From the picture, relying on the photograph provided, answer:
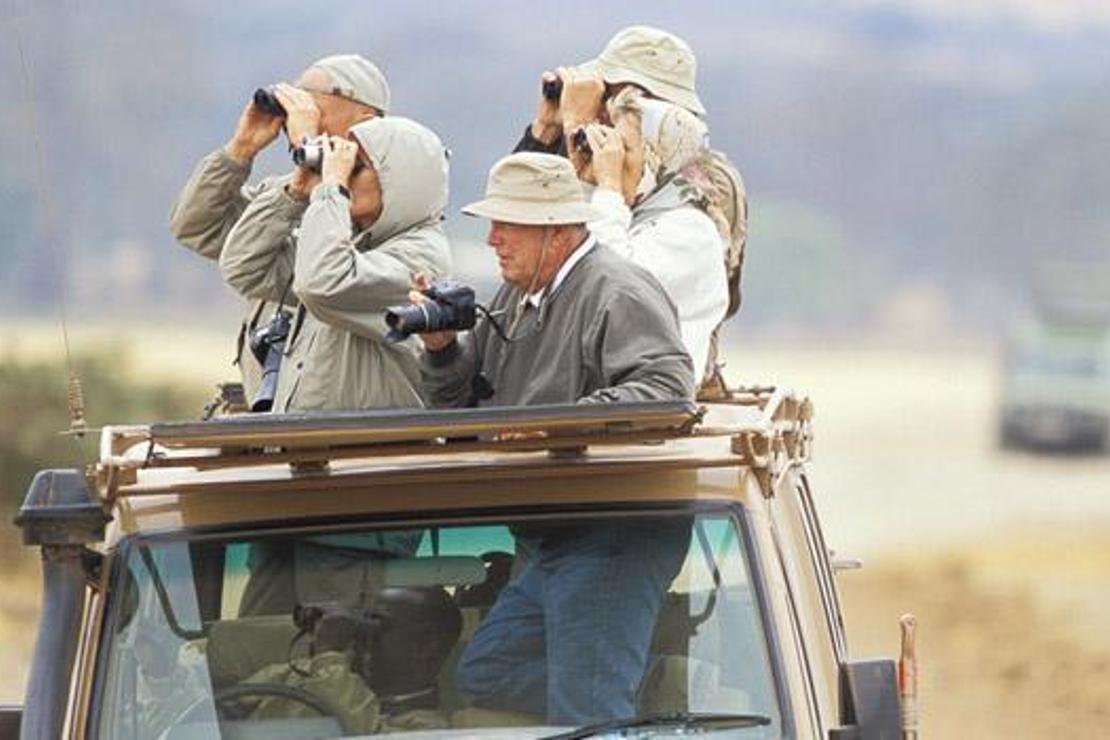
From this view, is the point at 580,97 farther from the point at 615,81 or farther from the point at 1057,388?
the point at 1057,388

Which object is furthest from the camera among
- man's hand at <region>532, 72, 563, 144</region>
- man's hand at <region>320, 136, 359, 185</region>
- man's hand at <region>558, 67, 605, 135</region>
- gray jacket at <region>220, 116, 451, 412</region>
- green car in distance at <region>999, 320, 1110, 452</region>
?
green car in distance at <region>999, 320, 1110, 452</region>

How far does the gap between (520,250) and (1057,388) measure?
38341 millimetres

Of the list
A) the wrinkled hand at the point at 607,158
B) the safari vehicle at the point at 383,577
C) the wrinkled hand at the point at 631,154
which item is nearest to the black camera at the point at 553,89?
the wrinkled hand at the point at 631,154

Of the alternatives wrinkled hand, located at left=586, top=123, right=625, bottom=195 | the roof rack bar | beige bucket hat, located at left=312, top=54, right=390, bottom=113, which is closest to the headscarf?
wrinkled hand, located at left=586, top=123, right=625, bottom=195

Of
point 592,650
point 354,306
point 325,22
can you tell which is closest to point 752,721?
point 592,650

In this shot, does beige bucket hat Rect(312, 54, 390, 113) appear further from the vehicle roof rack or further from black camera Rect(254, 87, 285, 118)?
the vehicle roof rack

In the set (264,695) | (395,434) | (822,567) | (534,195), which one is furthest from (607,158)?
(264,695)

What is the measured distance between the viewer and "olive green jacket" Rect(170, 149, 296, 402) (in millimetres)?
11203

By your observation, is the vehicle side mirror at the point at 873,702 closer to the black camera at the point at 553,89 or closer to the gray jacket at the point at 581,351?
the gray jacket at the point at 581,351

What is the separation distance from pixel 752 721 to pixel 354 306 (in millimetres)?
1780

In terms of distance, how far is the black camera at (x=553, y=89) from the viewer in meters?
11.5

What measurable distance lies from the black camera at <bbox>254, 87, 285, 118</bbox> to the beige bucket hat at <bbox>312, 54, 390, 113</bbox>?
217mm

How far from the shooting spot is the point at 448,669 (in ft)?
28.6

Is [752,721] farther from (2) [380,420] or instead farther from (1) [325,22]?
(1) [325,22]
